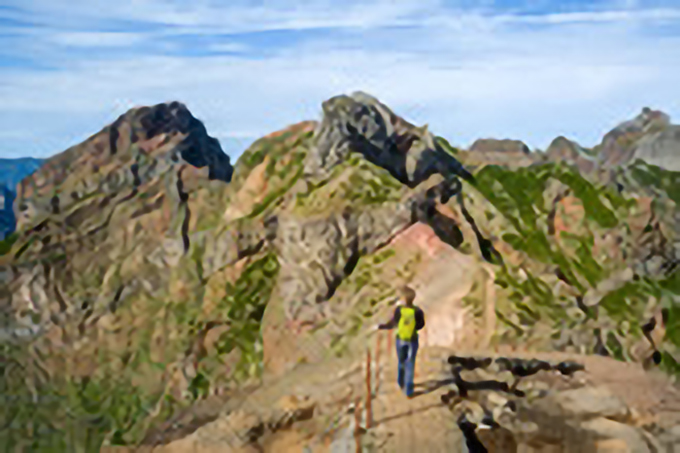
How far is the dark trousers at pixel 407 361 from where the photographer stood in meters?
16.8

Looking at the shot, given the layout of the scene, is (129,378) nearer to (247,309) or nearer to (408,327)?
(247,309)

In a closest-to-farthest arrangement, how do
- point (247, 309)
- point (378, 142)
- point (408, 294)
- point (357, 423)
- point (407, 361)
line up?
point (357, 423)
point (408, 294)
point (407, 361)
point (247, 309)
point (378, 142)

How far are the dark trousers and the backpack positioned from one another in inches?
5.8

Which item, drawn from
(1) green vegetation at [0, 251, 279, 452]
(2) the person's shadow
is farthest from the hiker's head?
(1) green vegetation at [0, 251, 279, 452]

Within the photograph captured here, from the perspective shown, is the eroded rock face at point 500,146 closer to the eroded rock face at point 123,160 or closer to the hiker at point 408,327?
the eroded rock face at point 123,160

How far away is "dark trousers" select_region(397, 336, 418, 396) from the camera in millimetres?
16781

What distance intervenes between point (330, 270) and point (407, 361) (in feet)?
95.0

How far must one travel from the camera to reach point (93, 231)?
93250 millimetres

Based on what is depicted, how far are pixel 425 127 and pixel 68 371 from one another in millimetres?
40133

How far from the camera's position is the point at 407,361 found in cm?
1697

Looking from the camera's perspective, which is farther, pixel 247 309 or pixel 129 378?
pixel 129 378

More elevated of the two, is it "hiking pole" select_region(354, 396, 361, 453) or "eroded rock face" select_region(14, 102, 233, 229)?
"eroded rock face" select_region(14, 102, 233, 229)

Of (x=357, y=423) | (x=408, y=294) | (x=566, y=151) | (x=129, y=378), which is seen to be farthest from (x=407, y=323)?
(x=566, y=151)

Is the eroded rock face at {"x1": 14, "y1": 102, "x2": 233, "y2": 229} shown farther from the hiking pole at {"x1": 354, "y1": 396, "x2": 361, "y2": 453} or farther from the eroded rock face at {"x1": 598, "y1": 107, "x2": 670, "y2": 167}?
the hiking pole at {"x1": 354, "y1": 396, "x2": 361, "y2": 453}
